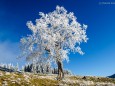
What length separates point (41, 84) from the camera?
33.1 meters

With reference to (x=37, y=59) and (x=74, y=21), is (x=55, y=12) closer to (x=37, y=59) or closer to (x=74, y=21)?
(x=74, y=21)

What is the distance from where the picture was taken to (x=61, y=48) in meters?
54.1

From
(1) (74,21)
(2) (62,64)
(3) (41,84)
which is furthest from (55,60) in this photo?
(3) (41,84)

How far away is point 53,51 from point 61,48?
197 cm

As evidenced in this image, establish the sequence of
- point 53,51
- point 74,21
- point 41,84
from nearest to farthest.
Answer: point 41,84, point 53,51, point 74,21

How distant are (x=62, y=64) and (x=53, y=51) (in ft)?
12.4

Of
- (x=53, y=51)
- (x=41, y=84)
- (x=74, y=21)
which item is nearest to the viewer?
(x=41, y=84)

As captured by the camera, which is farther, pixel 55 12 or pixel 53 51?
pixel 55 12

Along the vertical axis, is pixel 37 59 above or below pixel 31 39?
below

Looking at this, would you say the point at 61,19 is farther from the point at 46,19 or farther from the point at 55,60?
the point at 55,60

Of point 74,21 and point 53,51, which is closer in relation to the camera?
point 53,51

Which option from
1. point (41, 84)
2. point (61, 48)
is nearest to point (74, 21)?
point (61, 48)

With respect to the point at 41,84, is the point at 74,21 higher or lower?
higher

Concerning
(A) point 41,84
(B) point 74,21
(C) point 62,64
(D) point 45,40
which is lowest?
(A) point 41,84
